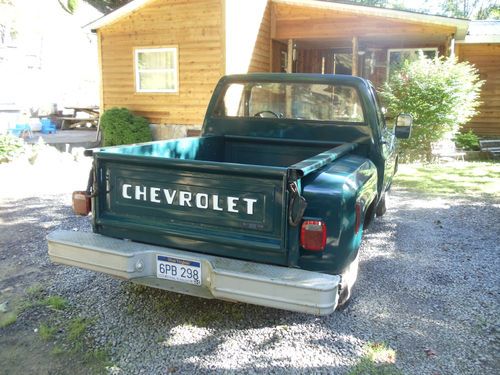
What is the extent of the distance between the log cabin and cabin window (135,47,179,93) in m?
Result: 0.03

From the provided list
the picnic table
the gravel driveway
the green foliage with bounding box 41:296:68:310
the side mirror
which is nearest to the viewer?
the gravel driveway

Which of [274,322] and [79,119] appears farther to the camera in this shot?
[79,119]

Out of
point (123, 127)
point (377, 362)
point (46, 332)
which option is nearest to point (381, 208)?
point (377, 362)

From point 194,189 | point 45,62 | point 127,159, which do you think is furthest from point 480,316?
point 45,62

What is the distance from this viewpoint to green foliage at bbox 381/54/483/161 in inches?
478

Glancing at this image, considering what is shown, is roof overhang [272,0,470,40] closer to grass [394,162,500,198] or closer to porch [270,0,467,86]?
porch [270,0,467,86]

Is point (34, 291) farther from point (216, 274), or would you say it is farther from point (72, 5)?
point (72, 5)

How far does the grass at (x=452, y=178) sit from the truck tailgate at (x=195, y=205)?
251 inches

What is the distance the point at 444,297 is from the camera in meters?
3.98

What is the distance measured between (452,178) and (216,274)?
8.41 metres

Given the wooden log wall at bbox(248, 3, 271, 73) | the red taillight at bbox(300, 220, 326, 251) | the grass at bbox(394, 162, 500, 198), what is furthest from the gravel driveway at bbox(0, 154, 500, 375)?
the wooden log wall at bbox(248, 3, 271, 73)

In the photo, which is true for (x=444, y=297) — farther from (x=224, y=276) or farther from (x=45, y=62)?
(x=45, y=62)

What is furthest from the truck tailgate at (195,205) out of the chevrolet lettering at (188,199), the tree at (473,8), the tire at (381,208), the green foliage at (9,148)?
the tree at (473,8)

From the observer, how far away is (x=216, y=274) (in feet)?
9.45
